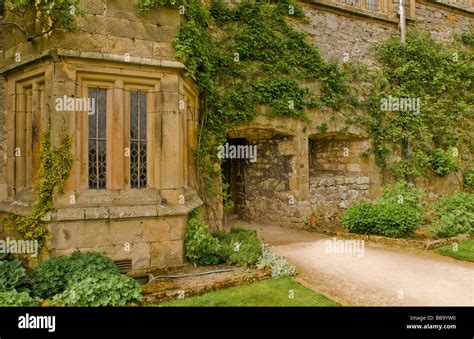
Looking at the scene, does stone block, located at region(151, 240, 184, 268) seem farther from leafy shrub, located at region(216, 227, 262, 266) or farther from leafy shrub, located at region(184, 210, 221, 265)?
leafy shrub, located at region(216, 227, 262, 266)

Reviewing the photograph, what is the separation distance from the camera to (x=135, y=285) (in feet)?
13.8

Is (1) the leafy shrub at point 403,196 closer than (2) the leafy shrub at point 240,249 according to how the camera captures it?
No

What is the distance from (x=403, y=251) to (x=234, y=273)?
343cm

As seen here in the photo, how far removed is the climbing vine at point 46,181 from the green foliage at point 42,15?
151cm

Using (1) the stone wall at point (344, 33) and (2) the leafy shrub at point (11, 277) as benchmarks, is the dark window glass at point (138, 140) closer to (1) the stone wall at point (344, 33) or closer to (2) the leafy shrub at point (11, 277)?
(2) the leafy shrub at point (11, 277)

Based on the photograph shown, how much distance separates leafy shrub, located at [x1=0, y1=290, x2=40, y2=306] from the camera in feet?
11.8

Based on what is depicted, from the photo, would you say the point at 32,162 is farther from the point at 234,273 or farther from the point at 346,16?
the point at 346,16

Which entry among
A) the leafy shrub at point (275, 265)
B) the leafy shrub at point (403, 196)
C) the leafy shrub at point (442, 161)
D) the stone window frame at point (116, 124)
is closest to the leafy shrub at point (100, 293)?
the stone window frame at point (116, 124)

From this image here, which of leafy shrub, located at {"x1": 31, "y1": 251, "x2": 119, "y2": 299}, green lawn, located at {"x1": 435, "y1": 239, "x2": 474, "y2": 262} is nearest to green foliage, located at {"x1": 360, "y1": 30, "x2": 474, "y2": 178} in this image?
green lawn, located at {"x1": 435, "y1": 239, "x2": 474, "y2": 262}

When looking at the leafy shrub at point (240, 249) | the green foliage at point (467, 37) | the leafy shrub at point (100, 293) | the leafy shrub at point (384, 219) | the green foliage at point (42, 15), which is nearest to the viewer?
the leafy shrub at point (100, 293)

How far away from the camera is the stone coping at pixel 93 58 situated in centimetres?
477

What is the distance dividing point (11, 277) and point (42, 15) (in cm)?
354

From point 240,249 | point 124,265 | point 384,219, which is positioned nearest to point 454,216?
point 384,219

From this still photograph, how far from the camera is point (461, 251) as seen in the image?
20.1 ft
